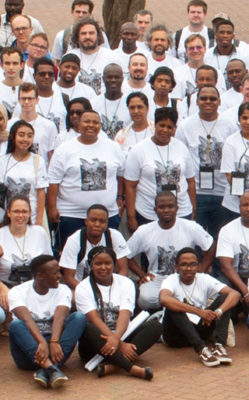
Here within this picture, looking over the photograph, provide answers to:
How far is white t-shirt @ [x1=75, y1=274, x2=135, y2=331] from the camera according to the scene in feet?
32.5

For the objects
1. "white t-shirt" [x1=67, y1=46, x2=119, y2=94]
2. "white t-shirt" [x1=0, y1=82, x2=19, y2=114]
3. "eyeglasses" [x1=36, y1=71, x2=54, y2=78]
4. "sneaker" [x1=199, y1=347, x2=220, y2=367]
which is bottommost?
"sneaker" [x1=199, y1=347, x2=220, y2=367]

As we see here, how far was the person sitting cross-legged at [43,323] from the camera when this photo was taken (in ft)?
31.1

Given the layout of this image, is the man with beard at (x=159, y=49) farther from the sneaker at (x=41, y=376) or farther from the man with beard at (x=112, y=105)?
the sneaker at (x=41, y=376)

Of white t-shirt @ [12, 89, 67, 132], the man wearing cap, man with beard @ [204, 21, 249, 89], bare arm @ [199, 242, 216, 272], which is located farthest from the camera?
man with beard @ [204, 21, 249, 89]

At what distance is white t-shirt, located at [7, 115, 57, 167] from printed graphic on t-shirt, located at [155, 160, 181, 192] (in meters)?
1.18

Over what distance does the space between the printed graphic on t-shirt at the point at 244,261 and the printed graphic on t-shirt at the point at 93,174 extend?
5.01 feet

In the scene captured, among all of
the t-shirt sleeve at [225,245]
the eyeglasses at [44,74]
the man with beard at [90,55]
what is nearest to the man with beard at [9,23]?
the man with beard at [90,55]

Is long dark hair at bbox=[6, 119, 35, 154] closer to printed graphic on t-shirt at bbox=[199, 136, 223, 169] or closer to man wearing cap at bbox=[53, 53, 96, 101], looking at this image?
man wearing cap at bbox=[53, 53, 96, 101]

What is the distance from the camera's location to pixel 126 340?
10.0 metres

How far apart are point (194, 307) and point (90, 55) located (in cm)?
413

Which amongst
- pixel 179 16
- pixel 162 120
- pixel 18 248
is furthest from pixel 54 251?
pixel 179 16

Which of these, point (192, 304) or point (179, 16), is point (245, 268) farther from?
point (179, 16)

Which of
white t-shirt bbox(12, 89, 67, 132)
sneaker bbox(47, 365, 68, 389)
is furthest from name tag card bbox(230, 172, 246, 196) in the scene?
sneaker bbox(47, 365, 68, 389)

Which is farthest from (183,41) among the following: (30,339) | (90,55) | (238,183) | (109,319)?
(30,339)
